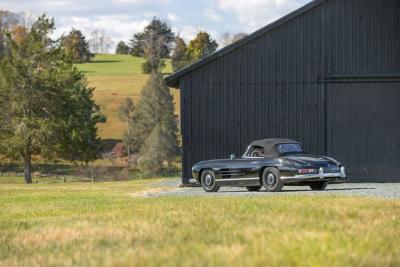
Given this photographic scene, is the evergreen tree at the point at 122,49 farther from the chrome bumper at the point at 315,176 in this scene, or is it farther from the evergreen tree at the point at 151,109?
the chrome bumper at the point at 315,176

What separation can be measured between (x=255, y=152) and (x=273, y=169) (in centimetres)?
94

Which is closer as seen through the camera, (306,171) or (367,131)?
(306,171)

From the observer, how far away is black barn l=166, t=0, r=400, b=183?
27.3 metres

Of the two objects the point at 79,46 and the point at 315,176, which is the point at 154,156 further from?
the point at 79,46

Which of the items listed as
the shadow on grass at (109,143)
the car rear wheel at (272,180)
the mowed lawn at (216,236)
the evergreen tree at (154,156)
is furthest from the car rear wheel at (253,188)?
the shadow on grass at (109,143)

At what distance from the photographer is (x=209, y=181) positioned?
21.9m

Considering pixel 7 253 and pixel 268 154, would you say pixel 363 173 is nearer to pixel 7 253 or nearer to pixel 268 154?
pixel 268 154

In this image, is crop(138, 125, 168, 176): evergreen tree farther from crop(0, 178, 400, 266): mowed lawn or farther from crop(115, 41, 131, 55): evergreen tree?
crop(115, 41, 131, 55): evergreen tree

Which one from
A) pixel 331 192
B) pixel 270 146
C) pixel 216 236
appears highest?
pixel 270 146

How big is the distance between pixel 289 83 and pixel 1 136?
95.5 ft

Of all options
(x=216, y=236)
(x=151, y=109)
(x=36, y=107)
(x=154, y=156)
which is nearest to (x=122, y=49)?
(x=151, y=109)

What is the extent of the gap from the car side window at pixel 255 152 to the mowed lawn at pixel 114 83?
269ft

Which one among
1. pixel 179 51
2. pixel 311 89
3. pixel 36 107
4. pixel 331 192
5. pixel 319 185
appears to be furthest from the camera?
pixel 179 51

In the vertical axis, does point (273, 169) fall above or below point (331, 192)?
above
